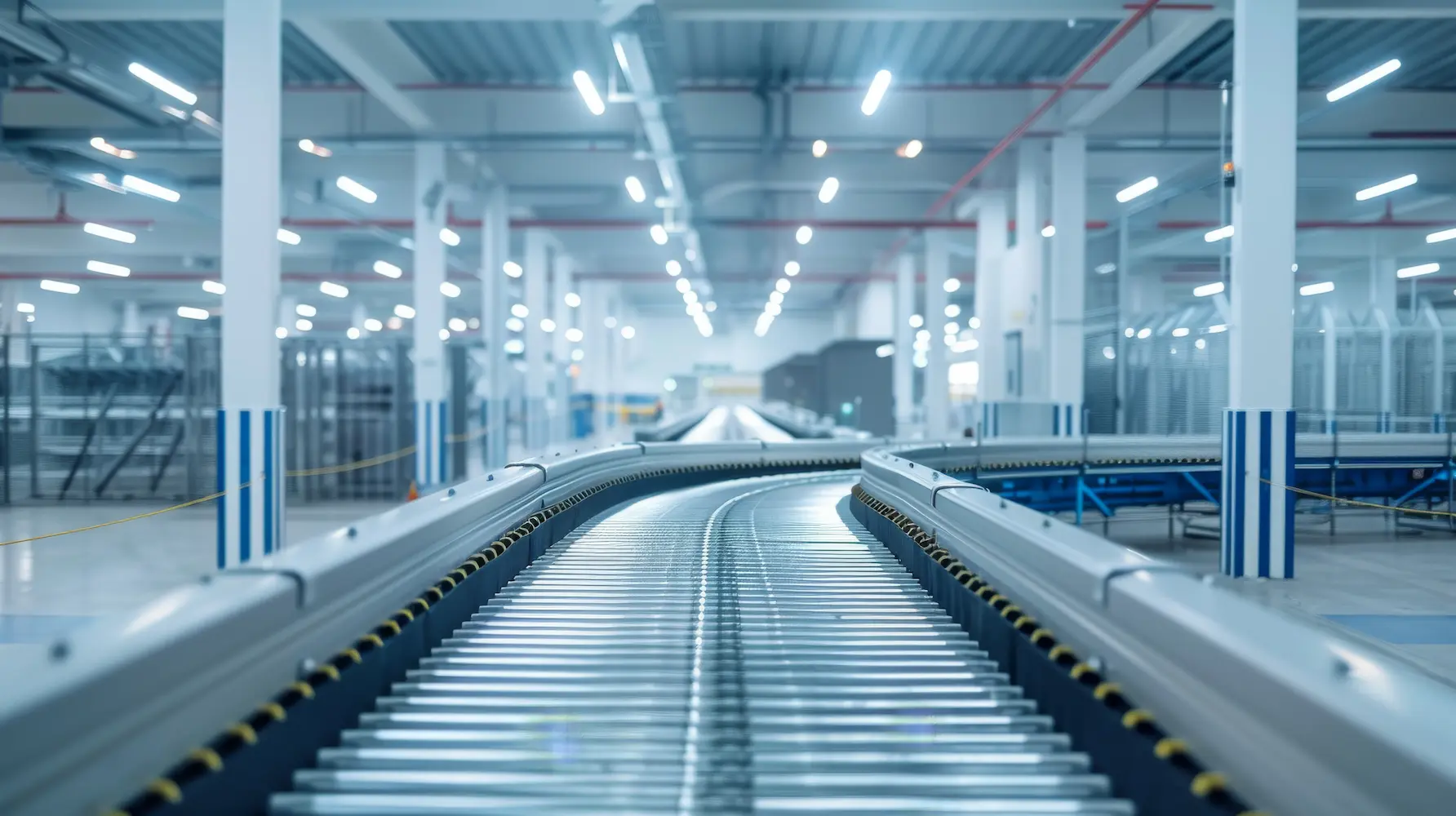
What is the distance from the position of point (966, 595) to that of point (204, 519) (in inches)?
385

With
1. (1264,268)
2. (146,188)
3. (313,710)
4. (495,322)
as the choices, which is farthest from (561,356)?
(313,710)

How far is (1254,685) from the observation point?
1479 millimetres

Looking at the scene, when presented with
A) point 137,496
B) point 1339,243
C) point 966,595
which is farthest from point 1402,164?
point 137,496

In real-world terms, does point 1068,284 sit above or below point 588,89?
below

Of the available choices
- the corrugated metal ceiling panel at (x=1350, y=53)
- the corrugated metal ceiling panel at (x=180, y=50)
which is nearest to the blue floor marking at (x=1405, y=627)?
the corrugated metal ceiling panel at (x=1350, y=53)

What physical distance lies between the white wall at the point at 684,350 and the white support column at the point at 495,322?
2724 centimetres

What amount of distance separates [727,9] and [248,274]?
15.4 feet

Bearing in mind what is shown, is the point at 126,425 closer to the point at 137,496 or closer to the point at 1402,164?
the point at 137,496

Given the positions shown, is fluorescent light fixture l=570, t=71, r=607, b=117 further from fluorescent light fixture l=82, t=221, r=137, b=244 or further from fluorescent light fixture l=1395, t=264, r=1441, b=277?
fluorescent light fixture l=1395, t=264, r=1441, b=277

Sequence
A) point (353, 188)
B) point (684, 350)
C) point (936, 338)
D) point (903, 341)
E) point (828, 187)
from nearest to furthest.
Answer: point (353, 188), point (828, 187), point (936, 338), point (903, 341), point (684, 350)

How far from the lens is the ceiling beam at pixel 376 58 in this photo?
9406 millimetres

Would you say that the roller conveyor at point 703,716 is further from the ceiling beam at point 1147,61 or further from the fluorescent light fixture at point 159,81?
the ceiling beam at point 1147,61

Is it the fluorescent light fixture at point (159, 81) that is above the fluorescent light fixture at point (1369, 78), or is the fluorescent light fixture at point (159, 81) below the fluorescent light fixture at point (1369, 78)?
below

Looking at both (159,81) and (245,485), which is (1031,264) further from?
(159,81)
